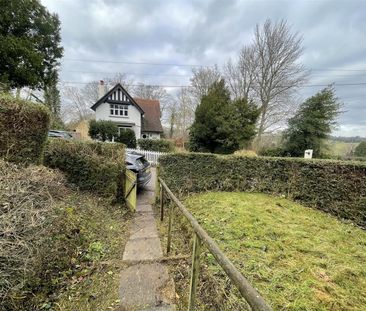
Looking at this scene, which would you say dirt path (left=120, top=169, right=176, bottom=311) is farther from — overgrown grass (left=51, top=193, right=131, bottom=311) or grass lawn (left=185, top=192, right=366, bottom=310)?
grass lawn (left=185, top=192, right=366, bottom=310)

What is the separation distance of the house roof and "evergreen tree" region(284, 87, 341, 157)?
49.7 feet

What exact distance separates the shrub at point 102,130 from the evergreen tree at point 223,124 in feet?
26.0

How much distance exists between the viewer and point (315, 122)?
16.8m

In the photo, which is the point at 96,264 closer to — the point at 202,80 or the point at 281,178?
the point at 281,178

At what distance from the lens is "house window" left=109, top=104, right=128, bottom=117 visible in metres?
23.2

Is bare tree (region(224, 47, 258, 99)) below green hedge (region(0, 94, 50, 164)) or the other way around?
the other way around

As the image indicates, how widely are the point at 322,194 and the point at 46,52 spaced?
17.2 m

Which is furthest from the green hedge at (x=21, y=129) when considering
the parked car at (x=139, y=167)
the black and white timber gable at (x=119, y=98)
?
the black and white timber gable at (x=119, y=98)

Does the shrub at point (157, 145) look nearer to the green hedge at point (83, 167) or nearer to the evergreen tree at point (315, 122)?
the evergreen tree at point (315, 122)

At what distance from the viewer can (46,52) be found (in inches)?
551

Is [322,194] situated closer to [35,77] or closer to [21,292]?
[21,292]

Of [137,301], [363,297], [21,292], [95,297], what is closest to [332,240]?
[363,297]

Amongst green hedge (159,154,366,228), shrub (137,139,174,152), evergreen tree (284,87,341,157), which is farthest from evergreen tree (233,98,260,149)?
green hedge (159,154,366,228)

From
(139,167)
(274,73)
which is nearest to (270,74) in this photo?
(274,73)
